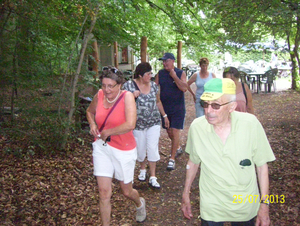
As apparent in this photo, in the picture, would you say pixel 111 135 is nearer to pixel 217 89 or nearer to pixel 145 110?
pixel 217 89

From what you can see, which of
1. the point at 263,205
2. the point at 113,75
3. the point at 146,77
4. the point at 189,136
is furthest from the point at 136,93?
the point at 263,205

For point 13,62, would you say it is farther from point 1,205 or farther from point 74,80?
point 1,205

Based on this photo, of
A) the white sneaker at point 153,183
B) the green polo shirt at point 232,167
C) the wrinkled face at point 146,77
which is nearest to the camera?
the green polo shirt at point 232,167

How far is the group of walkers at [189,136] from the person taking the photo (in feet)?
7.63

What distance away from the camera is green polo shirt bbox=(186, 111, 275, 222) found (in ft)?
7.54

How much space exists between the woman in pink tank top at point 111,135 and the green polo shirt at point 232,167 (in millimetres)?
1199

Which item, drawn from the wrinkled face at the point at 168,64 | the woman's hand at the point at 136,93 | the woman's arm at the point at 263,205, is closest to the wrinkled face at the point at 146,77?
the woman's hand at the point at 136,93

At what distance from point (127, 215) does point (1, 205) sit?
1754 mm

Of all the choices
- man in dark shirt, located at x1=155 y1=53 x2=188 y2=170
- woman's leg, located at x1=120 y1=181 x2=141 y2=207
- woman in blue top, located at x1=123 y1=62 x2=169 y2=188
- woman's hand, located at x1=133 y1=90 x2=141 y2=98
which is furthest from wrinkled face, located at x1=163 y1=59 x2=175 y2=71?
woman's leg, located at x1=120 y1=181 x2=141 y2=207

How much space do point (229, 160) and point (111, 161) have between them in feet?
5.30

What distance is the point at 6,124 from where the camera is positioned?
248 inches

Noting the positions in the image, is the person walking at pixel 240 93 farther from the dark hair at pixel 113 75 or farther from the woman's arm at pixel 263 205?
the woman's arm at pixel 263 205

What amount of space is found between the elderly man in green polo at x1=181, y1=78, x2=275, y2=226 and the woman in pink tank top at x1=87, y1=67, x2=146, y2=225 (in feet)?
3.91

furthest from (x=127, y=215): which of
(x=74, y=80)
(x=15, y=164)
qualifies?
(x=74, y=80)
